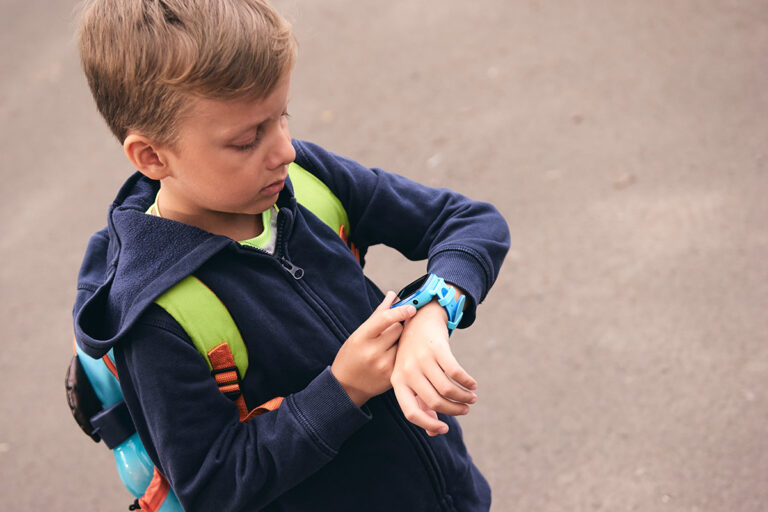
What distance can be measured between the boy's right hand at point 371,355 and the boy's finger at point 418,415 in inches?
2.5

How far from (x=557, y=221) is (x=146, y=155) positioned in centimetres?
273

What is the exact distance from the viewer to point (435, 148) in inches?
179

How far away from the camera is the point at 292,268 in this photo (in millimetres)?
1530

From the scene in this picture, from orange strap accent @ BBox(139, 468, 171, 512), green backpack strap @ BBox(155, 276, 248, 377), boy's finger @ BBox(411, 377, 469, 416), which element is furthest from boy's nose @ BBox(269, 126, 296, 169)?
orange strap accent @ BBox(139, 468, 171, 512)

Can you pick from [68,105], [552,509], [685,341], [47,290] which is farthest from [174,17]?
[68,105]

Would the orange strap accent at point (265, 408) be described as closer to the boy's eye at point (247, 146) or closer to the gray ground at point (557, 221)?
the boy's eye at point (247, 146)

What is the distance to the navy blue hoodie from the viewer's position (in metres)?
1.37

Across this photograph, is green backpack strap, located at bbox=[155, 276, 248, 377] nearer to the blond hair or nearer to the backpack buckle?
the backpack buckle

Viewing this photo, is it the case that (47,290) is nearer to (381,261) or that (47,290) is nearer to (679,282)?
(381,261)

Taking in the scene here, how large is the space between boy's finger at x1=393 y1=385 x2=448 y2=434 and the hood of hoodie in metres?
0.42

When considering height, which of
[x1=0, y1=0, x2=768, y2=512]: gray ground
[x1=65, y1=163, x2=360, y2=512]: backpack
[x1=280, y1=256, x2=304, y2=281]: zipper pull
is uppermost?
[x1=280, y1=256, x2=304, y2=281]: zipper pull

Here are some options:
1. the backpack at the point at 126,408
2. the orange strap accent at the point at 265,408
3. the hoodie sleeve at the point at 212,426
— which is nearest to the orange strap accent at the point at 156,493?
the backpack at the point at 126,408

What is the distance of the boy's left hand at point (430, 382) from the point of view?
134 cm

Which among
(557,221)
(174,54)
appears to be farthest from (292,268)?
(557,221)
